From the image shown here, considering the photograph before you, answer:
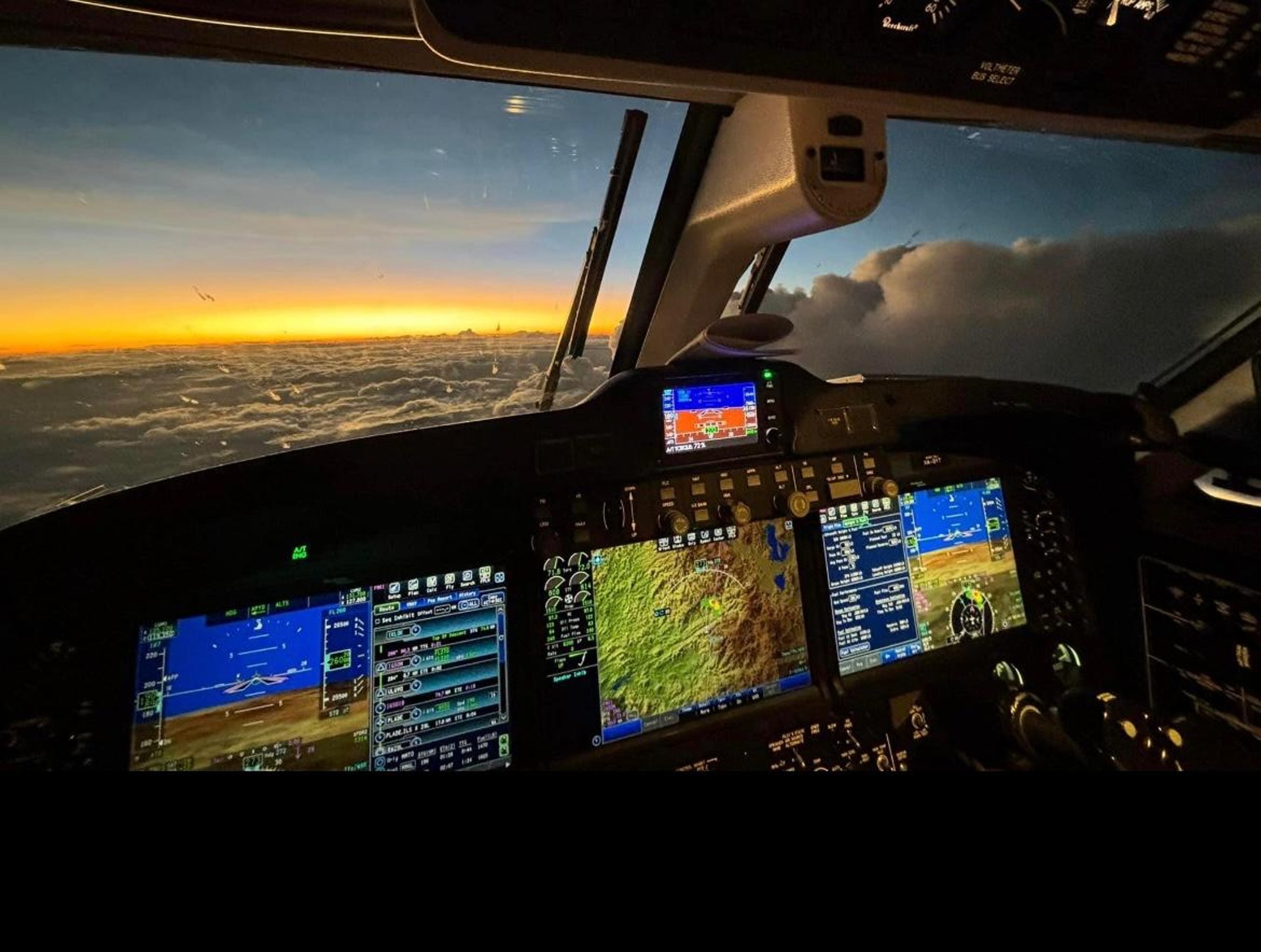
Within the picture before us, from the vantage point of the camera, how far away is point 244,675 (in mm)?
1092

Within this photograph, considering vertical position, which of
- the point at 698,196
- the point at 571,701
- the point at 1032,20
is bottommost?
the point at 571,701

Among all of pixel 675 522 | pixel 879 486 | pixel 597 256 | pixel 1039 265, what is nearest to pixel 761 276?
pixel 597 256

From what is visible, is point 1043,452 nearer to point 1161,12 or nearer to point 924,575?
point 924,575

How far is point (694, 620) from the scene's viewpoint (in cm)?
146

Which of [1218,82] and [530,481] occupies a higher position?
[1218,82]

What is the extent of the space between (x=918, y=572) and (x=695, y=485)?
80 cm

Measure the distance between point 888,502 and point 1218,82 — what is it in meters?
1.09

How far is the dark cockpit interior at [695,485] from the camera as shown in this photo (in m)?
0.81

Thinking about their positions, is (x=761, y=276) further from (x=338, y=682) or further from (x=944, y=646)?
(x=338, y=682)

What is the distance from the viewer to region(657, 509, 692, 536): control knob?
1.40 m

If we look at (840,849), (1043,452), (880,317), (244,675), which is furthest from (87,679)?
(880,317)

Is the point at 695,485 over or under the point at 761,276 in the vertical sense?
under

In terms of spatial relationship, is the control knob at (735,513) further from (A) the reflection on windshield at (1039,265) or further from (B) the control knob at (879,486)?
(A) the reflection on windshield at (1039,265)

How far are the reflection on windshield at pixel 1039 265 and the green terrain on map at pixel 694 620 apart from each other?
3.52 ft
